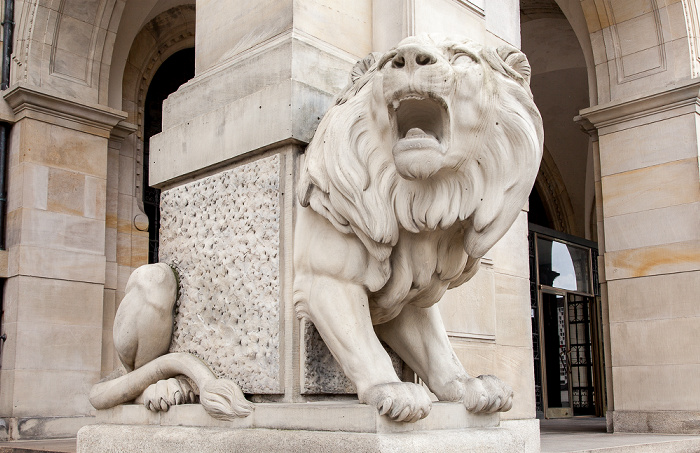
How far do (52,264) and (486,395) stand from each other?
6355 mm

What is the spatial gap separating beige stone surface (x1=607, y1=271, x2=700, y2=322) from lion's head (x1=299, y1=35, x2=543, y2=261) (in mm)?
5030

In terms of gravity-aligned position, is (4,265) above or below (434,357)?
above

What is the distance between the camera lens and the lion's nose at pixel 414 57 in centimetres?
241

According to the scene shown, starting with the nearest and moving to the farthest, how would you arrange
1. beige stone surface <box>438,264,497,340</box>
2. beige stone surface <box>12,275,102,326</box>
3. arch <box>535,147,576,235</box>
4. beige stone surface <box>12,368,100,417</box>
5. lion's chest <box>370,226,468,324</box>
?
lion's chest <box>370,226,468,324</box> < beige stone surface <box>438,264,497,340</box> < beige stone surface <box>12,368,100,417</box> < beige stone surface <box>12,275,102,326</box> < arch <box>535,147,576,235</box>

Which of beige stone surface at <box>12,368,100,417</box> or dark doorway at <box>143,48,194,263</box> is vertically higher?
dark doorway at <box>143,48,194,263</box>

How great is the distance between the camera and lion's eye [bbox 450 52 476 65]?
2494 millimetres

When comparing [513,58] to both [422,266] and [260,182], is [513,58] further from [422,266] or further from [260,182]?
[260,182]

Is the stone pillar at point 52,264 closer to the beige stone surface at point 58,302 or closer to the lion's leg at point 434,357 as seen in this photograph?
the beige stone surface at point 58,302

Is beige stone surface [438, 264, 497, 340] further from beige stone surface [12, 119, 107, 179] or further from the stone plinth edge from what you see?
beige stone surface [12, 119, 107, 179]

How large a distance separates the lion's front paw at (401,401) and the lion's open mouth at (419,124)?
29.7 inches

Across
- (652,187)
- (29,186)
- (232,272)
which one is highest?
(29,186)

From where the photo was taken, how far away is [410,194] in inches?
102

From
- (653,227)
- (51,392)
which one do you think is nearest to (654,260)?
(653,227)

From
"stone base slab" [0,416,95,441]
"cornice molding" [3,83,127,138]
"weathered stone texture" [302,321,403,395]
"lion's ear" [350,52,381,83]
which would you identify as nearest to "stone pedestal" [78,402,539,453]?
"weathered stone texture" [302,321,403,395]
